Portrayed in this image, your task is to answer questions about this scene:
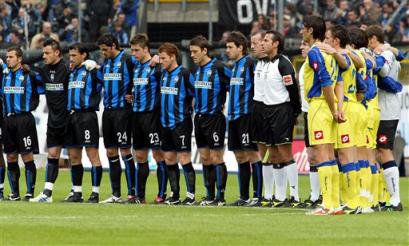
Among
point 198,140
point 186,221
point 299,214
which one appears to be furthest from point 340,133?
point 198,140

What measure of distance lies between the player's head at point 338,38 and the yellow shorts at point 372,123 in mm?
1216

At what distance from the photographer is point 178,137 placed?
2009 centimetres

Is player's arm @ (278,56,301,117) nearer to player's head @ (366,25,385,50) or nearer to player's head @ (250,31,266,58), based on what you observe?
player's head @ (250,31,266,58)

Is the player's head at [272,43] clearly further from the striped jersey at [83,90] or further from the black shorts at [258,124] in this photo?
the striped jersey at [83,90]

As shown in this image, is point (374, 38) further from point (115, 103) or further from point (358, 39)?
point (115, 103)

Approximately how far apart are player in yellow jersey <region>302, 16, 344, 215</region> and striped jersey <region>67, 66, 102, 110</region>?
454 centimetres

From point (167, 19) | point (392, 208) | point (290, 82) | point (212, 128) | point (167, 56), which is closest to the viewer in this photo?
point (392, 208)

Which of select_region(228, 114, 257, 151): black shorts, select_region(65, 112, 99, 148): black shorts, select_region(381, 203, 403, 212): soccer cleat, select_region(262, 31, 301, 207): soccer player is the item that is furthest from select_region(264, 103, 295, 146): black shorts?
select_region(65, 112, 99, 148): black shorts

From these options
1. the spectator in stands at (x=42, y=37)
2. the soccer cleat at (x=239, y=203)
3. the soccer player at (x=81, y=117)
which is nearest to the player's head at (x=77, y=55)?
the soccer player at (x=81, y=117)

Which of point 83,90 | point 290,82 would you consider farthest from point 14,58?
point 290,82

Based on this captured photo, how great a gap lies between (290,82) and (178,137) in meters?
2.13

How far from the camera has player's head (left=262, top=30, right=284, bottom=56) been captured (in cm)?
1895

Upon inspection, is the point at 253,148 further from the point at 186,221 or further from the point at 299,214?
the point at 186,221

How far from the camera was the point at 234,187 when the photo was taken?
80.7 ft
